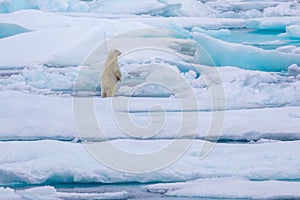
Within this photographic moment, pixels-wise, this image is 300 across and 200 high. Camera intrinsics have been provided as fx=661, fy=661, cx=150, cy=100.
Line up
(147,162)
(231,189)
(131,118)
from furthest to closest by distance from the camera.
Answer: (131,118) < (147,162) < (231,189)

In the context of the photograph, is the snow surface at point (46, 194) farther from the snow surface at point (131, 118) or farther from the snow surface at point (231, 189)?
the snow surface at point (131, 118)

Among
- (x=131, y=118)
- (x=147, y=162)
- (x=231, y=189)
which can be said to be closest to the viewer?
(x=231, y=189)

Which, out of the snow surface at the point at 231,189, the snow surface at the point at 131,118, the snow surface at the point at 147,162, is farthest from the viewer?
the snow surface at the point at 131,118

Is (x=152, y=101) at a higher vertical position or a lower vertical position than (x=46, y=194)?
higher

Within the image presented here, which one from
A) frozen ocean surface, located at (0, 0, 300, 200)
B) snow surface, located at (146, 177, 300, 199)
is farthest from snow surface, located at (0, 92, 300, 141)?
snow surface, located at (146, 177, 300, 199)

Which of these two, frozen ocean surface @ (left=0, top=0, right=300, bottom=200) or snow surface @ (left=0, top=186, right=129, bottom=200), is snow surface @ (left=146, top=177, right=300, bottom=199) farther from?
snow surface @ (left=0, top=186, right=129, bottom=200)

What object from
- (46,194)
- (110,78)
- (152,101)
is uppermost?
(110,78)

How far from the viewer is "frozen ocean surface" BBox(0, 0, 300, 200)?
3.71 meters

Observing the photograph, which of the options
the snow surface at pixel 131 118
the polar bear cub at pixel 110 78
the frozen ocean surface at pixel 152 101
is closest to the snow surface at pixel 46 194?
the frozen ocean surface at pixel 152 101

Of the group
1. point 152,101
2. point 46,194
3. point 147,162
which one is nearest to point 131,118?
point 152,101

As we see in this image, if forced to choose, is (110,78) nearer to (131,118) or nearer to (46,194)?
(131,118)

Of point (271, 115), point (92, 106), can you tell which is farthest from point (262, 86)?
point (92, 106)

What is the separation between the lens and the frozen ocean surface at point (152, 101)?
146 inches

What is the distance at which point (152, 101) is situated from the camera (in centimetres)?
416
